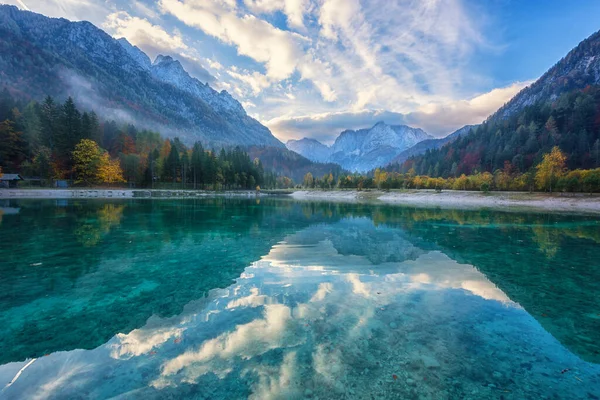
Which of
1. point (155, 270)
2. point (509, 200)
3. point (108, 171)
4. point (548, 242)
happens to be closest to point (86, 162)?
point (108, 171)

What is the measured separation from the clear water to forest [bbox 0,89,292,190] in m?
77.7

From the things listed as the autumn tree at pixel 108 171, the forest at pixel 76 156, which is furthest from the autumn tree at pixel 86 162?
the autumn tree at pixel 108 171

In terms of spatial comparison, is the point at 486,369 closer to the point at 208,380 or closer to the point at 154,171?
the point at 208,380

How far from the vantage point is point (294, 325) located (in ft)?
23.7

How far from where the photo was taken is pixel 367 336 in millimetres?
6648

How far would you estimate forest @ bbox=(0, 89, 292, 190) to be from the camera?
244ft

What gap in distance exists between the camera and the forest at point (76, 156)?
74.3 metres

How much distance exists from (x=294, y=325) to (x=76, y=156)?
306 feet

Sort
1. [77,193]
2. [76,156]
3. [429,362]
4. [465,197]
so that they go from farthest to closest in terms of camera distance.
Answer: [465,197]
[76,156]
[77,193]
[429,362]

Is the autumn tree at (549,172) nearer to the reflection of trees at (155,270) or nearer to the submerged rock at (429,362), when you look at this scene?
the reflection of trees at (155,270)

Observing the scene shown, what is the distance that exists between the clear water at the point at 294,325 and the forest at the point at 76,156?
77739 mm

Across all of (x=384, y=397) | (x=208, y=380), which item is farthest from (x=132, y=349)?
(x=384, y=397)

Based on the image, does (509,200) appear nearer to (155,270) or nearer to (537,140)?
(155,270)

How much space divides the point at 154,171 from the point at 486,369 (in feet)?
354
